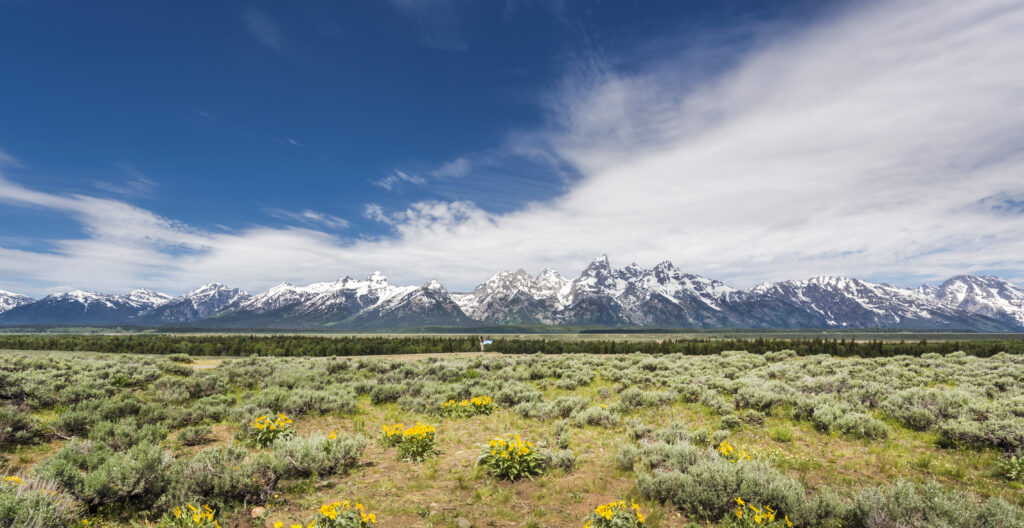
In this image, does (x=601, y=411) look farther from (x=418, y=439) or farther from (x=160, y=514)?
(x=160, y=514)

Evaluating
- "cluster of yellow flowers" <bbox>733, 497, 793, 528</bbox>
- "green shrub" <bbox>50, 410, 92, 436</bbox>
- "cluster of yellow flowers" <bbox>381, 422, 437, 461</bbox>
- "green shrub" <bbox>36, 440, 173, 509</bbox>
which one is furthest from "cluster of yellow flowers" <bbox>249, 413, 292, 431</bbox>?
"cluster of yellow flowers" <bbox>733, 497, 793, 528</bbox>

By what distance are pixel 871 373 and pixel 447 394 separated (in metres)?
22.7

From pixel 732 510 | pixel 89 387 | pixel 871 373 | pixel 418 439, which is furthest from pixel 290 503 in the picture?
pixel 871 373

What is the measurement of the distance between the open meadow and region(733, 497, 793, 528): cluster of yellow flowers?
0.19ft

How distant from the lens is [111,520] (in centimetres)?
752

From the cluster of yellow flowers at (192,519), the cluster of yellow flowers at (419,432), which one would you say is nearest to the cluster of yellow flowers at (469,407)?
the cluster of yellow flowers at (419,432)

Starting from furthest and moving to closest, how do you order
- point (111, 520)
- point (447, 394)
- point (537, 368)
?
point (537, 368) → point (447, 394) → point (111, 520)

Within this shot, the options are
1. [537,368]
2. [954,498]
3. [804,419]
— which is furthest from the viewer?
[537,368]

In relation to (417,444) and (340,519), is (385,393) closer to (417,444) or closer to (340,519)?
(417,444)

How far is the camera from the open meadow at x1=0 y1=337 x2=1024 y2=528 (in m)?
7.43

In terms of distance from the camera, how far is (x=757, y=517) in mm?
6809

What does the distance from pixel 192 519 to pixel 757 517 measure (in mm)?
10015

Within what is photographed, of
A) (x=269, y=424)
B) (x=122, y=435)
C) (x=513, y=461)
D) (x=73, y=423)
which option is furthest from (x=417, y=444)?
(x=73, y=423)

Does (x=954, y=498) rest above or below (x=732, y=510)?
above
